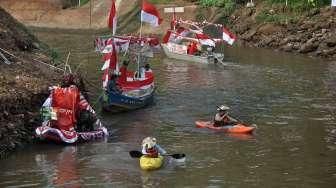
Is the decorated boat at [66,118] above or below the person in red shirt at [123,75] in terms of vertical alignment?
below

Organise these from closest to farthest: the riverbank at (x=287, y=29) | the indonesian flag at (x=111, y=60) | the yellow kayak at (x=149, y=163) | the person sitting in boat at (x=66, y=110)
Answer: the yellow kayak at (x=149, y=163) → the person sitting in boat at (x=66, y=110) → the indonesian flag at (x=111, y=60) → the riverbank at (x=287, y=29)

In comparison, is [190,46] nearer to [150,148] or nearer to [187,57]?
[187,57]

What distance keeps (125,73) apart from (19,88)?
7.22m

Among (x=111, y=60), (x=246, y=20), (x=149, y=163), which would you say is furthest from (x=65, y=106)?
(x=246, y=20)

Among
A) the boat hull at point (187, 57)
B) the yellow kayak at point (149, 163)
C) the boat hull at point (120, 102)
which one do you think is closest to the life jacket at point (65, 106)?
the yellow kayak at point (149, 163)

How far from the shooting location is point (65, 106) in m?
21.8

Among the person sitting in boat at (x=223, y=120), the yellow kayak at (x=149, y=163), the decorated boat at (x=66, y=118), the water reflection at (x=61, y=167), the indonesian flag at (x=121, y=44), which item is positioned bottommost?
the water reflection at (x=61, y=167)

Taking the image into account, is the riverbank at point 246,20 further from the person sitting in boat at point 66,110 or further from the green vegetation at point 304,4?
the person sitting in boat at point 66,110

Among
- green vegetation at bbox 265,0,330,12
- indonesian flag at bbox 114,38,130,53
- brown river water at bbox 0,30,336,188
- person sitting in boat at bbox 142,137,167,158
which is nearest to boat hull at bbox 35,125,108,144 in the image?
brown river water at bbox 0,30,336,188

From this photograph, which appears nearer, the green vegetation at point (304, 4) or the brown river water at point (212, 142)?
the brown river water at point (212, 142)

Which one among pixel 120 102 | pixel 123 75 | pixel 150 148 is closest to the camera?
pixel 150 148

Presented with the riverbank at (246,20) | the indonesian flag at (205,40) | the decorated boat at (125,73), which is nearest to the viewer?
the decorated boat at (125,73)

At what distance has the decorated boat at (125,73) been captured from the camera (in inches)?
1061

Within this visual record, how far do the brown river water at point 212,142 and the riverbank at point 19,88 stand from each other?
62cm
